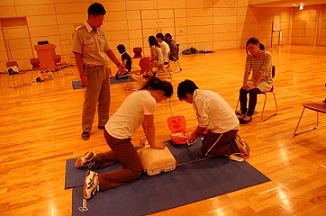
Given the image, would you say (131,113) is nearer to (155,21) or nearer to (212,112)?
(212,112)

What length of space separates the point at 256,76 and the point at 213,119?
1.55 m

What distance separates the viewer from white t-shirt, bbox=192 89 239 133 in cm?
242

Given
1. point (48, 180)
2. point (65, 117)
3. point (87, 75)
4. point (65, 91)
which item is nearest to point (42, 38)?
point (65, 91)

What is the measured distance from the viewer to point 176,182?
226 cm

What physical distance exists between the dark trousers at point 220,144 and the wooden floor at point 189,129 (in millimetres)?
208

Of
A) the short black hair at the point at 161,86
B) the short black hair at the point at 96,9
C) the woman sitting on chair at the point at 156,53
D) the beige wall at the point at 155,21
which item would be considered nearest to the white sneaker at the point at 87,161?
the short black hair at the point at 161,86

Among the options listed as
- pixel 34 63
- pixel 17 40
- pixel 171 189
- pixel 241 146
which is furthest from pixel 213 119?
pixel 17 40

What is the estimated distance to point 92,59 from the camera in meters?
3.20

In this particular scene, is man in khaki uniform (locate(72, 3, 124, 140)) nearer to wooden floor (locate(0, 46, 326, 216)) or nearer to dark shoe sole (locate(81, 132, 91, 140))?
dark shoe sole (locate(81, 132, 91, 140))

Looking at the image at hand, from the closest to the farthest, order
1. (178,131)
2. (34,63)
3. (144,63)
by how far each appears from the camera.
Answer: (178,131) → (144,63) → (34,63)

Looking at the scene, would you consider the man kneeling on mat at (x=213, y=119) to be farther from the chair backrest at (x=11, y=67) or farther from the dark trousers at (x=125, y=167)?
the chair backrest at (x=11, y=67)

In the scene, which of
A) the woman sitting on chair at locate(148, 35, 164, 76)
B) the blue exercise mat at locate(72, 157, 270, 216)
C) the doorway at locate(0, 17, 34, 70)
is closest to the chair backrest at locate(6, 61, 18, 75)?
the doorway at locate(0, 17, 34, 70)

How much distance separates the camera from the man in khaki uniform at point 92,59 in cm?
303

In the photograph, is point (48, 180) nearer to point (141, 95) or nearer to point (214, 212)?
point (141, 95)
